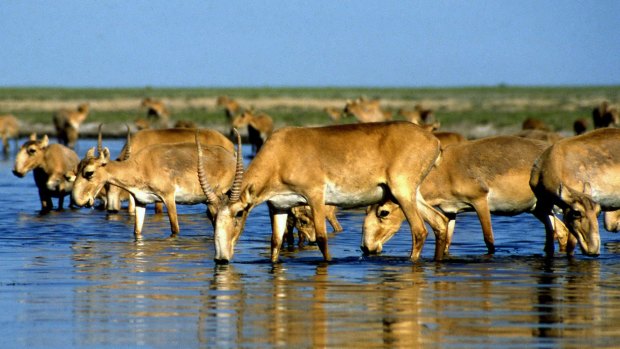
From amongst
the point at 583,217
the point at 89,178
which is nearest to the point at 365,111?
the point at 89,178

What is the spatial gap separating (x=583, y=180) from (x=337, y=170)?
3.27 m

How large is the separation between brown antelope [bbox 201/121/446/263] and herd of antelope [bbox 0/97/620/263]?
1cm

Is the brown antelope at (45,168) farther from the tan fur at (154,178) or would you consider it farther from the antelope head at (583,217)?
the antelope head at (583,217)

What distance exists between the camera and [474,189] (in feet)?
56.3

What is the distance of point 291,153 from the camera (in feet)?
51.0

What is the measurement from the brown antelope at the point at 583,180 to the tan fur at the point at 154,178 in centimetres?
530

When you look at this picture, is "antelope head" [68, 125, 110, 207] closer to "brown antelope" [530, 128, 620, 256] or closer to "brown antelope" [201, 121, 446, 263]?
"brown antelope" [201, 121, 446, 263]

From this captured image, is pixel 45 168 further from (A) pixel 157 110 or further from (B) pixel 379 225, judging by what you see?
(A) pixel 157 110

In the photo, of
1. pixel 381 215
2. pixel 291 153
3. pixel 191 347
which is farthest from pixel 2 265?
pixel 191 347

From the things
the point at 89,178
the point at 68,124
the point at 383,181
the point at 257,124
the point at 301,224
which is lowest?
the point at 68,124

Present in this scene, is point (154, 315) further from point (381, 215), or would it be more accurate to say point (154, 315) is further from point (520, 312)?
point (381, 215)

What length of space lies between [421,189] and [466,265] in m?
1.88

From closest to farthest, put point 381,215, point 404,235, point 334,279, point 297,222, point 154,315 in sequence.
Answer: point 154,315
point 334,279
point 381,215
point 297,222
point 404,235

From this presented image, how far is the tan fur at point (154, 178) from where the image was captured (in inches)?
756
